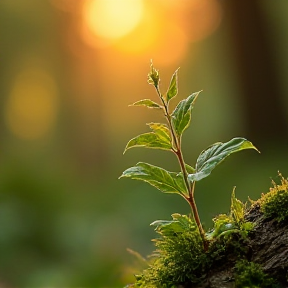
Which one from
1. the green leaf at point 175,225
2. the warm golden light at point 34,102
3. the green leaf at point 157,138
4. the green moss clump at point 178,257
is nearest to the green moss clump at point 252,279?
the green moss clump at point 178,257

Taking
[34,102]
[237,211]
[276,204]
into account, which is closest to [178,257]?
[237,211]

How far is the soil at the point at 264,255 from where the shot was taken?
4.99 feet

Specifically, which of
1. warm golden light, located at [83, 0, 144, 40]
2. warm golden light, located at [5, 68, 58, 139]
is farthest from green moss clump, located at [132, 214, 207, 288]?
warm golden light, located at [5, 68, 58, 139]

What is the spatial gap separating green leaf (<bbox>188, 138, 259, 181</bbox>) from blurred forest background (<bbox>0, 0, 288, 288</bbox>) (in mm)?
211

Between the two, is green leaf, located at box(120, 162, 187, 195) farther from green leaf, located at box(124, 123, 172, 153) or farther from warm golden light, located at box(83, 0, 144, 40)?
warm golden light, located at box(83, 0, 144, 40)

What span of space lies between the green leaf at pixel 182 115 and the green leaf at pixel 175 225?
0.28 meters

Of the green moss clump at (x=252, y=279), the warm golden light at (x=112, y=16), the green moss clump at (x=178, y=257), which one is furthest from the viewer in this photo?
the warm golden light at (x=112, y=16)

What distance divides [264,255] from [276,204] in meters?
0.18

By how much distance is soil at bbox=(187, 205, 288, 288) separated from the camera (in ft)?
4.99

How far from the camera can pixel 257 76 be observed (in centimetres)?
1130

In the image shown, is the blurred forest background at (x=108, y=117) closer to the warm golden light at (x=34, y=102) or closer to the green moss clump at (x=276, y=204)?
the warm golden light at (x=34, y=102)

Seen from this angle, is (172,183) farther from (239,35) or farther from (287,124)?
(239,35)

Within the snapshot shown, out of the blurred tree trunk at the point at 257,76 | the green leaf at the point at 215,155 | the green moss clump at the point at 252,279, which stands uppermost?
the blurred tree trunk at the point at 257,76

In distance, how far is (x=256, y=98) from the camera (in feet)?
36.6
